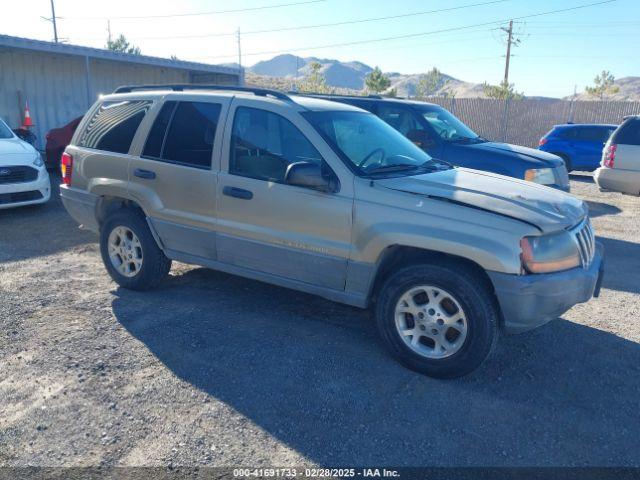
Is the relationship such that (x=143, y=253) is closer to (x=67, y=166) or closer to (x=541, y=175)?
(x=67, y=166)

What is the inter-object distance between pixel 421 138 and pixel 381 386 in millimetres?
4971

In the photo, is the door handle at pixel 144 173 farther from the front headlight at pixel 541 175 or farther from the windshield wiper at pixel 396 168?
the front headlight at pixel 541 175

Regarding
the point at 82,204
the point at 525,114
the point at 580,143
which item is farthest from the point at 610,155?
the point at 525,114

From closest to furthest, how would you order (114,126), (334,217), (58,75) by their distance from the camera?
(334,217) < (114,126) < (58,75)

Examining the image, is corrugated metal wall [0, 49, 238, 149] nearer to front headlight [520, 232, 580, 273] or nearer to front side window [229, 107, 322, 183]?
front side window [229, 107, 322, 183]

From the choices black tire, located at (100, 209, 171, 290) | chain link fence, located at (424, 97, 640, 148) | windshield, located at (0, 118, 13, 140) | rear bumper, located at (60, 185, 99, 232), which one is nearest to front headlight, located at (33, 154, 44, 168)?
windshield, located at (0, 118, 13, 140)

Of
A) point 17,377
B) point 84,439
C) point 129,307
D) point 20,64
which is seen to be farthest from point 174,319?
point 20,64

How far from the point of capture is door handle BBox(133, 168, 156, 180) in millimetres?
4871

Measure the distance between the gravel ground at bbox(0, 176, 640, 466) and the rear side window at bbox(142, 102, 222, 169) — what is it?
135 cm

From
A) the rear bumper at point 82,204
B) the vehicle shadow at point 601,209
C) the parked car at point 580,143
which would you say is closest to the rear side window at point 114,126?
the rear bumper at point 82,204

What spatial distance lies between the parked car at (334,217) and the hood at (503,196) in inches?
0.7

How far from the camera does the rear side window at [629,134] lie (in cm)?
958

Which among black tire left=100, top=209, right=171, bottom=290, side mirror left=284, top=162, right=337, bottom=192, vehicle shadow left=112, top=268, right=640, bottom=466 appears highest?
side mirror left=284, top=162, right=337, bottom=192

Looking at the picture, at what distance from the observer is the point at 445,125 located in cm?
825
